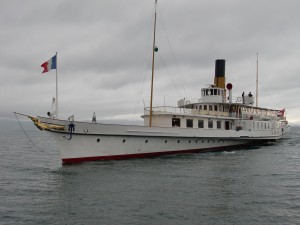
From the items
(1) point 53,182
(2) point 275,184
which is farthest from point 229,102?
(1) point 53,182

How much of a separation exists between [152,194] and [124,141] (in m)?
10.4

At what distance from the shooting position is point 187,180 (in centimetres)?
1884

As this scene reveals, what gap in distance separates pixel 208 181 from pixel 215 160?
27.7 ft

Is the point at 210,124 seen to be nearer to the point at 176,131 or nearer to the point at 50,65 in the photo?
the point at 176,131

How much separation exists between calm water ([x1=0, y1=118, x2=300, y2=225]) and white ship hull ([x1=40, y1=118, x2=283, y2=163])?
1134 mm

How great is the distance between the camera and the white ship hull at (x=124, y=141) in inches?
929

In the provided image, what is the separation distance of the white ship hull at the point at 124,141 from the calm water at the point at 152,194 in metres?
1.13

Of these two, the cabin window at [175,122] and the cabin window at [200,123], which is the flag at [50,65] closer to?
the cabin window at [175,122]

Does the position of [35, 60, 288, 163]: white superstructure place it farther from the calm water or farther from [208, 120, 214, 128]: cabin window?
the calm water

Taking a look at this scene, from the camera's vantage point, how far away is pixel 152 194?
15602mm

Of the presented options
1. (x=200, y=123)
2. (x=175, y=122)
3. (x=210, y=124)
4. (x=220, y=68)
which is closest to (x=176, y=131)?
(x=175, y=122)

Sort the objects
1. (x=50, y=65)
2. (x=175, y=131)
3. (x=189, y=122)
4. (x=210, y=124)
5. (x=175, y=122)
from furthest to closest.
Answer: (x=210, y=124)
(x=189, y=122)
(x=175, y=122)
(x=175, y=131)
(x=50, y=65)

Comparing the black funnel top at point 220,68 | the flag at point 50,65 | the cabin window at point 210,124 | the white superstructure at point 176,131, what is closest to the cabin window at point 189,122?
the white superstructure at point 176,131

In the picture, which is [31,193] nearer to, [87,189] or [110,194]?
[87,189]
